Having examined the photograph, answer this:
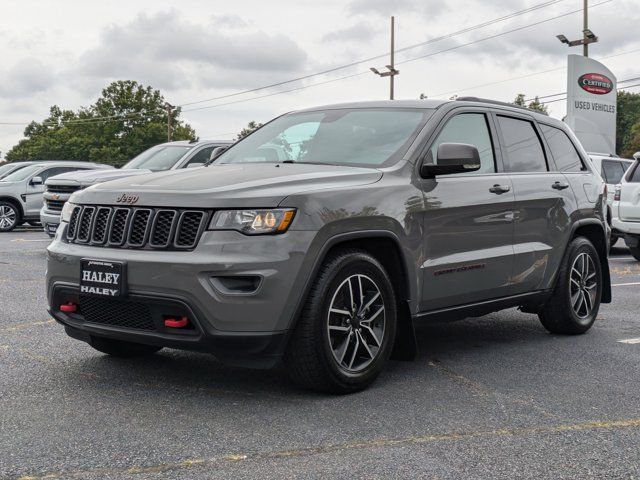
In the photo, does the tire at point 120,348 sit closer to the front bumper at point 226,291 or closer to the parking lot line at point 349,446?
the front bumper at point 226,291

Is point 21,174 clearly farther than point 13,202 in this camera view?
Yes

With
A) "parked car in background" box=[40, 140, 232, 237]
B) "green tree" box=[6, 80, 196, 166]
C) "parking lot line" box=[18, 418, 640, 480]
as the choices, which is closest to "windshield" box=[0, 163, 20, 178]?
"parked car in background" box=[40, 140, 232, 237]

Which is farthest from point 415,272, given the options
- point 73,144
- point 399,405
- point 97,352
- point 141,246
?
point 73,144

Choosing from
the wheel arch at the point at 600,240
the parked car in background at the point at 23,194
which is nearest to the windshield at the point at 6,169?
the parked car in background at the point at 23,194

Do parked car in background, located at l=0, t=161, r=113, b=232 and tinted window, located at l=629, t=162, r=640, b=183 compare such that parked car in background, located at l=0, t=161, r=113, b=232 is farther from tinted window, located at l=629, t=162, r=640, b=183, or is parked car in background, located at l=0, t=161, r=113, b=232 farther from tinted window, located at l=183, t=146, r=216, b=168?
tinted window, located at l=629, t=162, r=640, b=183

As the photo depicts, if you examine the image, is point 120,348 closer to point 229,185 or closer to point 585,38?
point 229,185

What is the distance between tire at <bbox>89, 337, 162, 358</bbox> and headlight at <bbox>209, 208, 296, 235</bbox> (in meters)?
1.42

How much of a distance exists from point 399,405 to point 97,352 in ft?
7.51

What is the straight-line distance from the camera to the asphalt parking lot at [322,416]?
151 inches

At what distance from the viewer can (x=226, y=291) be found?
15.0ft

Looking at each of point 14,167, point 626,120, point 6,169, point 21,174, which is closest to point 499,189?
point 21,174

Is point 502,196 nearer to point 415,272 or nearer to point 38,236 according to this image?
point 415,272

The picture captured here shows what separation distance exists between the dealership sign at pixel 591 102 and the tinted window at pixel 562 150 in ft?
81.1

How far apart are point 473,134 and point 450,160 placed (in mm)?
880
